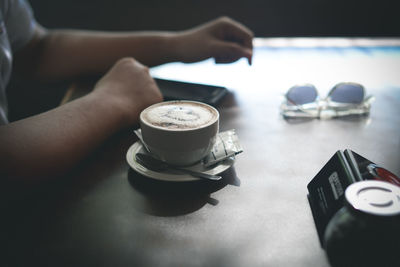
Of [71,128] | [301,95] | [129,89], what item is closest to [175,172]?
[71,128]

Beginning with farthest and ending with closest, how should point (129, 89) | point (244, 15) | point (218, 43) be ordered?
point (244, 15)
point (218, 43)
point (129, 89)

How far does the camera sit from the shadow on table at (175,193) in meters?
0.44

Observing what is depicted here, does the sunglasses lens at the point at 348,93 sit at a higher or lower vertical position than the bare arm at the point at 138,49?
lower

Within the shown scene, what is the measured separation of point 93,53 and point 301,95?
1.99 ft

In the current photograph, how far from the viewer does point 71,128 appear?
54 centimetres

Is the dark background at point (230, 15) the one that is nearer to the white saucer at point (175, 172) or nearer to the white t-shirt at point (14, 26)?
the white t-shirt at point (14, 26)

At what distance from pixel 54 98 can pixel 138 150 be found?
130 cm

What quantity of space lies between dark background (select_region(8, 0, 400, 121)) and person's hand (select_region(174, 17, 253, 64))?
109 cm

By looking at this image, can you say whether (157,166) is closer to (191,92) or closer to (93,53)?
(191,92)

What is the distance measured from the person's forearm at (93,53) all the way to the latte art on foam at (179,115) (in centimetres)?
48

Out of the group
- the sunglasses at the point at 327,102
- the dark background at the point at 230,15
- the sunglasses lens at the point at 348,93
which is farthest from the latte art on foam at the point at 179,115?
the dark background at the point at 230,15

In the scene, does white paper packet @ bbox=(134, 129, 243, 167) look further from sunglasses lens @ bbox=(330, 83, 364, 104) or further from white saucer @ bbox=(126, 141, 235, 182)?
sunglasses lens @ bbox=(330, 83, 364, 104)

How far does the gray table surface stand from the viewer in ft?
1.21

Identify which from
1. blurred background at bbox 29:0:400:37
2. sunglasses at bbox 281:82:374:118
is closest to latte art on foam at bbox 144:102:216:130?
sunglasses at bbox 281:82:374:118
